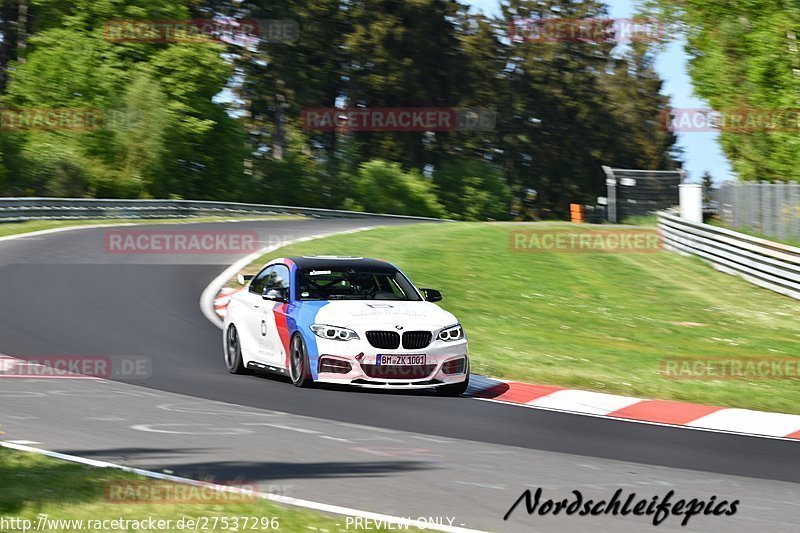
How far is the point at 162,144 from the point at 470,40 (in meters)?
34.8

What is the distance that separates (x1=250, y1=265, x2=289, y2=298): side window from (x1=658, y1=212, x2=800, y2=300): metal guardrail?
1358 centimetres

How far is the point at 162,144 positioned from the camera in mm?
54750

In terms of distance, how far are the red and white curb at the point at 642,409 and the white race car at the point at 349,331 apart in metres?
0.66

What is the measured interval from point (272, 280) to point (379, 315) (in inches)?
76.5

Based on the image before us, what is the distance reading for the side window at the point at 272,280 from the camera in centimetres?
1352

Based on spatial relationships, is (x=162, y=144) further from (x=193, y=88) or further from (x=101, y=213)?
(x=101, y=213)

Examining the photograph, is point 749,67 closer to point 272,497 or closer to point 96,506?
point 272,497

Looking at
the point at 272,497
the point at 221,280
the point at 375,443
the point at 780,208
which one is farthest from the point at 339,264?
the point at 780,208

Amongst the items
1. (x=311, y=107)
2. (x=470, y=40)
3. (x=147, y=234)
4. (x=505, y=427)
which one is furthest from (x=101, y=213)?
(x=470, y=40)

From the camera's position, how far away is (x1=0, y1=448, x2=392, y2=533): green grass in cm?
654
